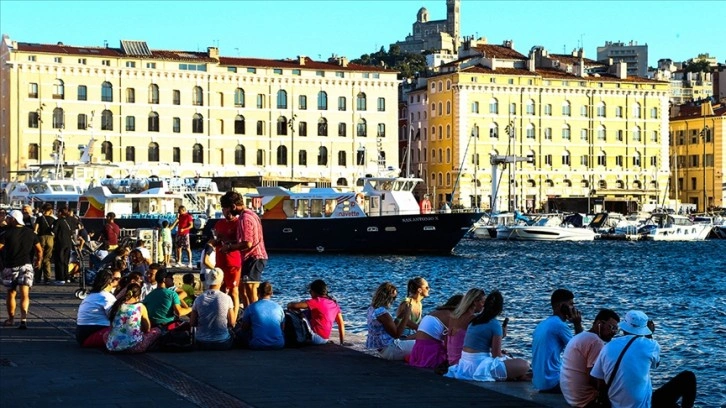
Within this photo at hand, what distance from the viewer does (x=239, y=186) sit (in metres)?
91.8

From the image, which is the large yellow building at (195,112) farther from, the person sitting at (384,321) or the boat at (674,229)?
the person sitting at (384,321)

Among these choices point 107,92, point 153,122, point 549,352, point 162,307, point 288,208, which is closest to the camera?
point 549,352

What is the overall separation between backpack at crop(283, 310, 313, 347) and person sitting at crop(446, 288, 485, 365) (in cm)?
265

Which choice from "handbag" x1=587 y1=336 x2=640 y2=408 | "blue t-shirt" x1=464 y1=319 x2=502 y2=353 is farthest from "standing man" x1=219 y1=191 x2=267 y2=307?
"handbag" x1=587 y1=336 x2=640 y2=408

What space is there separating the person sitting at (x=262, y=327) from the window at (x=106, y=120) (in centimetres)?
8520

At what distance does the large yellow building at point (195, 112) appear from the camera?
97.8m

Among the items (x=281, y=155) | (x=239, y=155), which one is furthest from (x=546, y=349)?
(x=281, y=155)

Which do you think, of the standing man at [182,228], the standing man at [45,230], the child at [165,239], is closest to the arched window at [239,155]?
the standing man at [182,228]

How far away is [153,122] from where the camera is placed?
102375 millimetres

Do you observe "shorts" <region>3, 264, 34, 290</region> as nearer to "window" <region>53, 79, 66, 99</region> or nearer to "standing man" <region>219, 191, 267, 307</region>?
"standing man" <region>219, 191, 267, 307</region>

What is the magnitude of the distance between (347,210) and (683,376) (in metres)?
51.2

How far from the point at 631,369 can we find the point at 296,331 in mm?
6129

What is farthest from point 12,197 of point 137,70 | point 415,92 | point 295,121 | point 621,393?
point 621,393

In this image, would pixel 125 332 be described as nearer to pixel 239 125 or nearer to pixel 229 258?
pixel 229 258
